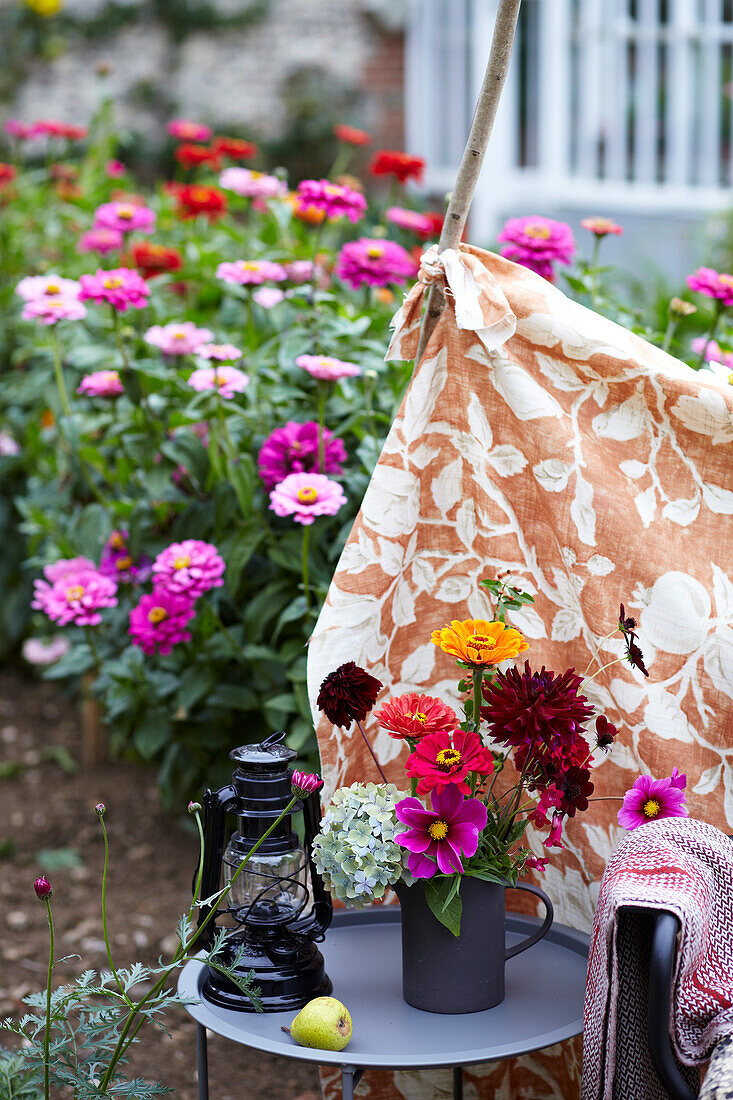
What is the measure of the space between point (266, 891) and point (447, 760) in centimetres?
31

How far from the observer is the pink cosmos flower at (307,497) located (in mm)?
1747

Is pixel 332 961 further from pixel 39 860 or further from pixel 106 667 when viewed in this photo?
pixel 39 860

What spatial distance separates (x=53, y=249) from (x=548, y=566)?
265 centimetres

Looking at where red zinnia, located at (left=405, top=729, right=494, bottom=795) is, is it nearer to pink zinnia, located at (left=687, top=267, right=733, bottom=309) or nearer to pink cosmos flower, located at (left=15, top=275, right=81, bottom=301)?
pink zinnia, located at (left=687, top=267, right=733, bottom=309)

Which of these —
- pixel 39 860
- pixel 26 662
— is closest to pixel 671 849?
pixel 39 860

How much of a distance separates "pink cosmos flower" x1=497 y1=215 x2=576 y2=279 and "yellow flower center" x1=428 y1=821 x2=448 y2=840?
120 centimetres

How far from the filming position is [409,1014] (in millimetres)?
1271

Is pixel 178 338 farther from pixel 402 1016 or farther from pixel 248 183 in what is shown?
pixel 402 1016

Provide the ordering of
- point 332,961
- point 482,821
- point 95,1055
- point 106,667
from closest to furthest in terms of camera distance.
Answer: point 482,821, point 95,1055, point 332,961, point 106,667

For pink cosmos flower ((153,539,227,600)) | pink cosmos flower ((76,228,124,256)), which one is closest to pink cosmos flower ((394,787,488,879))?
pink cosmos flower ((153,539,227,600))

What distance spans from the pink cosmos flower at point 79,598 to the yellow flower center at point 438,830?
107cm

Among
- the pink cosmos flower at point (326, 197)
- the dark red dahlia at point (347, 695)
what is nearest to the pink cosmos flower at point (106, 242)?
the pink cosmos flower at point (326, 197)

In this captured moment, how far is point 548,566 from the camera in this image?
1509 millimetres

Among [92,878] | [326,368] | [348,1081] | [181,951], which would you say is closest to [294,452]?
[326,368]
